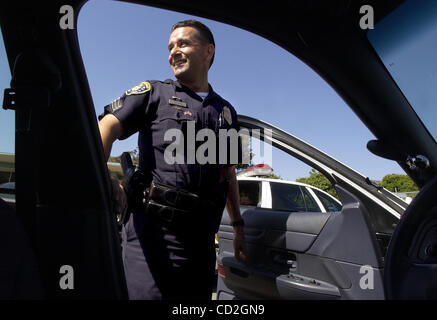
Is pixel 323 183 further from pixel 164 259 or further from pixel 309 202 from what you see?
pixel 164 259

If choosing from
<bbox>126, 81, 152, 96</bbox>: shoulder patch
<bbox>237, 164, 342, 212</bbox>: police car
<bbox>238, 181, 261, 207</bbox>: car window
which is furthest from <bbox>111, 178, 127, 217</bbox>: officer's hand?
<bbox>238, 181, 261, 207</bbox>: car window

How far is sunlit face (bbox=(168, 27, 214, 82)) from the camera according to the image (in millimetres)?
1537

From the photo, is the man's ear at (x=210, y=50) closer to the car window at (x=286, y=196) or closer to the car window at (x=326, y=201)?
the car window at (x=286, y=196)

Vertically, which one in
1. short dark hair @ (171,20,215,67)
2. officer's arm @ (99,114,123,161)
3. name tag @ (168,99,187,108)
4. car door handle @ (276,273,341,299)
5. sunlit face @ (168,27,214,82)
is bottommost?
car door handle @ (276,273,341,299)

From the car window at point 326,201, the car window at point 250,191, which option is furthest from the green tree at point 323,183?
the car window at point 250,191

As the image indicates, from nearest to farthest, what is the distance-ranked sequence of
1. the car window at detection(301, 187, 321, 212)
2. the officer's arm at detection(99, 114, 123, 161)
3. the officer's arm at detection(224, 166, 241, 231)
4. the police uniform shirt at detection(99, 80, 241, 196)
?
the officer's arm at detection(99, 114, 123, 161)
the police uniform shirt at detection(99, 80, 241, 196)
the officer's arm at detection(224, 166, 241, 231)
the car window at detection(301, 187, 321, 212)

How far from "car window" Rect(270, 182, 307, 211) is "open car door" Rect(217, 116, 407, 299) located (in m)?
2.12

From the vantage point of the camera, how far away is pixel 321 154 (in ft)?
6.70

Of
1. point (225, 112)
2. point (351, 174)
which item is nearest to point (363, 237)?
point (351, 174)

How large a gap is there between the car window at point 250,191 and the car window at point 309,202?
62cm

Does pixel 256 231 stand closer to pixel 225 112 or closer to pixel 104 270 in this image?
pixel 225 112

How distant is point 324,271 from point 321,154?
0.74 metres

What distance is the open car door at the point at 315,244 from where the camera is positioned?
1.48 metres

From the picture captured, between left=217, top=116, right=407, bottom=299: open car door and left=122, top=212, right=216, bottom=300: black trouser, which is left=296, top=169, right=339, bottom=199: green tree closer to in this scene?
left=217, top=116, right=407, bottom=299: open car door
